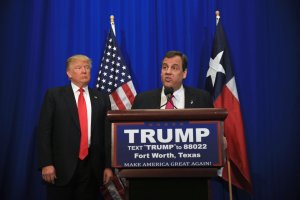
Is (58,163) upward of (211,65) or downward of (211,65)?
downward

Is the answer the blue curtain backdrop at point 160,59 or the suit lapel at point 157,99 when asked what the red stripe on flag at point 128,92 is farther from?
the suit lapel at point 157,99

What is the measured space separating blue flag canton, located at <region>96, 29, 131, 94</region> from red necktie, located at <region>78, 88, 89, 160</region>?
55cm

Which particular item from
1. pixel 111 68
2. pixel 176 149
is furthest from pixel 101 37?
pixel 176 149

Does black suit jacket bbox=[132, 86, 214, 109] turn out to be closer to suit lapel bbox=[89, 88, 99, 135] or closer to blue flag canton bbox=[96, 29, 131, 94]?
suit lapel bbox=[89, 88, 99, 135]

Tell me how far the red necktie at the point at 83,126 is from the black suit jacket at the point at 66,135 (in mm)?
40

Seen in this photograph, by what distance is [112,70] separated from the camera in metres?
3.69

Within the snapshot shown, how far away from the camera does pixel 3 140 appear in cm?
388

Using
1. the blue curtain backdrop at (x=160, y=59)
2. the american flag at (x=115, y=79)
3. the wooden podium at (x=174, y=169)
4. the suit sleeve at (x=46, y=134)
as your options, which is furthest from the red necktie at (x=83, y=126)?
the wooden podium at (x=174, y=169)

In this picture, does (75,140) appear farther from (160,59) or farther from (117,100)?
(160,59)

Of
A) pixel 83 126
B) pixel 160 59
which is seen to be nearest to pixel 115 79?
pixel 160 59

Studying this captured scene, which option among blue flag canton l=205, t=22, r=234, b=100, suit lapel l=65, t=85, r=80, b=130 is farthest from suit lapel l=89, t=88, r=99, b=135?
blue flag canton l=205, t=22, r=234, b=100

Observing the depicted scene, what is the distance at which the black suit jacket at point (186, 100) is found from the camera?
8.43 ft

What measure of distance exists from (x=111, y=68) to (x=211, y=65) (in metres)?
0.92

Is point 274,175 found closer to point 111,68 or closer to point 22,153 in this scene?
point 111,68
